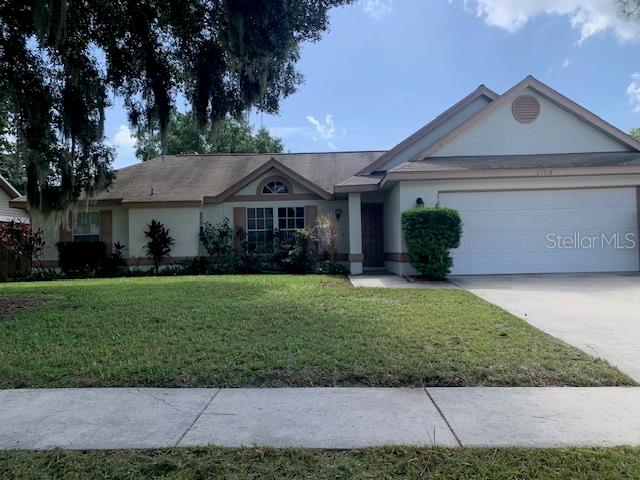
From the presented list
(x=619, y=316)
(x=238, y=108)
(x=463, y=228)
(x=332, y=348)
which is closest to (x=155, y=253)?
(x=238, y=108)

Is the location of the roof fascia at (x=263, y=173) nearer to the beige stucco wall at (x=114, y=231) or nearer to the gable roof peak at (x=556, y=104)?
the beige stucco wall at (x=114, y=231)

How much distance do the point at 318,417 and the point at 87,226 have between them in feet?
52.8

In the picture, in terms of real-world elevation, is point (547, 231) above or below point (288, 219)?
below

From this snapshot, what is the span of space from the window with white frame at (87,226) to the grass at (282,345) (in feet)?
28.3

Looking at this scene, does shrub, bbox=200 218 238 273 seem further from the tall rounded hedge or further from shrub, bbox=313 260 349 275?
the tall rounded hedge

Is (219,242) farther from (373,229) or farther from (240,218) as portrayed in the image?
(373,229)

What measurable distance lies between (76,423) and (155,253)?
13.1m

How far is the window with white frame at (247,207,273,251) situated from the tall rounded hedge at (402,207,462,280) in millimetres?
6086

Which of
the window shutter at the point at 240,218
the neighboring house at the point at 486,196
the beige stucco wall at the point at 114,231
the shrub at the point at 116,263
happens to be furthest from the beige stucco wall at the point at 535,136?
the shrub at the point at 116,263

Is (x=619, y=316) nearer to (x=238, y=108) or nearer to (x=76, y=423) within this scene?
(x=76, y=423)

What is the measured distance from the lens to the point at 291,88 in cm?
1203

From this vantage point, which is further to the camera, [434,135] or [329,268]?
[434,135]

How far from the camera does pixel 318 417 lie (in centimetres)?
371

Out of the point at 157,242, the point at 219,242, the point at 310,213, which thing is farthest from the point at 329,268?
the point at 157,242
